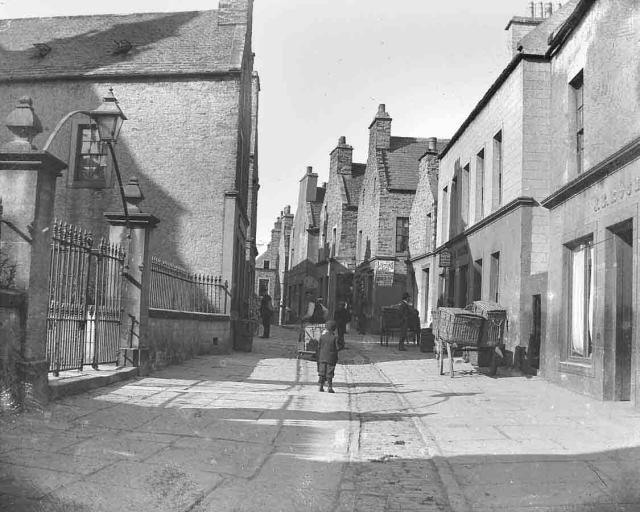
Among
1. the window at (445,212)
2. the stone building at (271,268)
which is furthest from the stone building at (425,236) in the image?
the stone building at (271,268)

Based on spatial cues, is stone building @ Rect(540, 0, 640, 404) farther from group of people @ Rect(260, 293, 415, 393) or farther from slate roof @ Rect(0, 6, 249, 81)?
slate roof @ Rect(0, 6, 249, 81)

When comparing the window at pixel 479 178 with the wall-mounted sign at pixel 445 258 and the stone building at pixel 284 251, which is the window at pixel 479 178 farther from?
the stone building at pixel 284 251

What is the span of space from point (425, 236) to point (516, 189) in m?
12.1

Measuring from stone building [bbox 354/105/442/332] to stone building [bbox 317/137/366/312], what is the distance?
2915mm

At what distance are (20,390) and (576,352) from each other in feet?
27.0

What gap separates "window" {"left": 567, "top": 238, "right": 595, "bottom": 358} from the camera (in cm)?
1043

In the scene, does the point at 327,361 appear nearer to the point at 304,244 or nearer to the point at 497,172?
the point at 497,172

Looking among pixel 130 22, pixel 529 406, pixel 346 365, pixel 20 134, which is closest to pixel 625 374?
pixel 529 406

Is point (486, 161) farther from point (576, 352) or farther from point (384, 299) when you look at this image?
point (384, 299)

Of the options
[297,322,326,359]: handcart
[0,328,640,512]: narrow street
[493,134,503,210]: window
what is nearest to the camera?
→ [0,328,640,512]: narrow street

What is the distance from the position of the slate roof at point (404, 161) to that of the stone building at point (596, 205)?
64.4 ft

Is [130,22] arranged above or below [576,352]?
above

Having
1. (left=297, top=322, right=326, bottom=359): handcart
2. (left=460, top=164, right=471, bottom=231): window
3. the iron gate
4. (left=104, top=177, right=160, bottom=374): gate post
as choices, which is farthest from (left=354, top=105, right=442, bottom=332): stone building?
the iron gate

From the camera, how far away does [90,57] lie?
19484 millimetres
